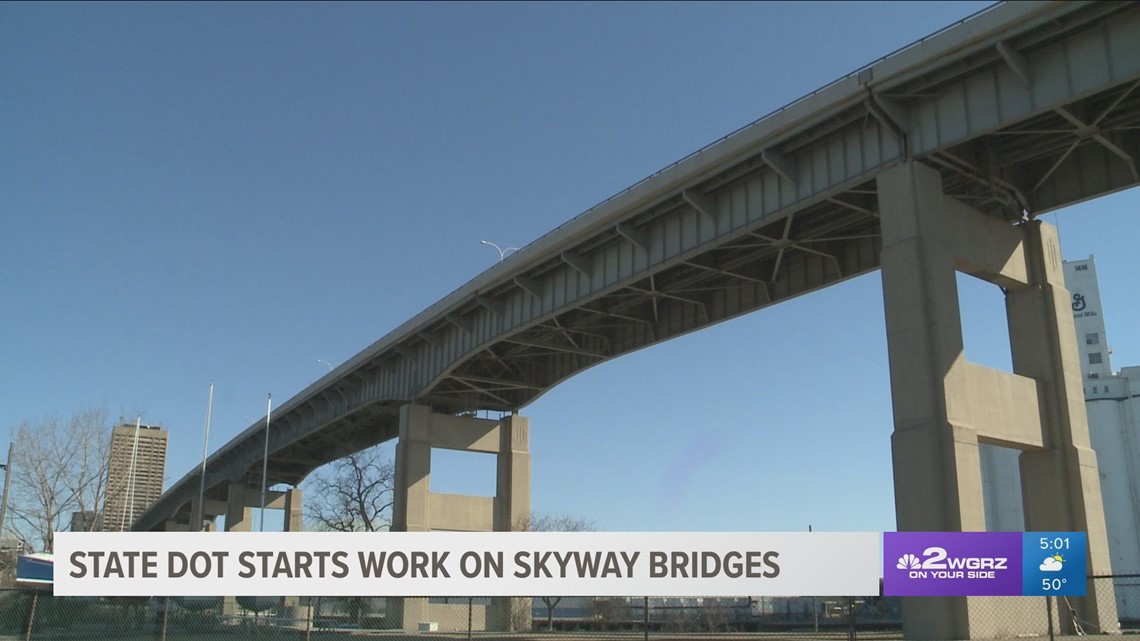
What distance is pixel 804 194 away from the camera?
98.8 ft

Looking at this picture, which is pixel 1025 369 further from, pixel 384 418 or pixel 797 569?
pixel 384 418

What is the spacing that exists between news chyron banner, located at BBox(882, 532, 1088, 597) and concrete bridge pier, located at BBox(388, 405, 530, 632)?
3191 centimetres

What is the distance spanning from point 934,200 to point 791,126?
16.1ft

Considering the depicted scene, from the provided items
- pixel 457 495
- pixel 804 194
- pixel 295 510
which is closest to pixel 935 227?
pixel 804 194

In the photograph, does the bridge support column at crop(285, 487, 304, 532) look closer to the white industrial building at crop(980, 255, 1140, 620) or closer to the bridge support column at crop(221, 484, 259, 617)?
the bridge support column at crop(221, 484, 259, 617)

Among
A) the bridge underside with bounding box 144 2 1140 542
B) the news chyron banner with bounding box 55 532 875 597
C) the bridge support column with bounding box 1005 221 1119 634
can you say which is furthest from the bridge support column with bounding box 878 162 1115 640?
the news chyron banner with bounding box 55 532 875 597

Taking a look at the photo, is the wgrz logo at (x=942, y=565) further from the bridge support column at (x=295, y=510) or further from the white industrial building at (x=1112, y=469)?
the bridge support column at (x=295, y=510)

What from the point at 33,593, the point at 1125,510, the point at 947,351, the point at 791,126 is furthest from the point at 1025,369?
the point at 1125,510

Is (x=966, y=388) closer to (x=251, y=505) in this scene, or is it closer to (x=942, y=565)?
(x=942, y=565)

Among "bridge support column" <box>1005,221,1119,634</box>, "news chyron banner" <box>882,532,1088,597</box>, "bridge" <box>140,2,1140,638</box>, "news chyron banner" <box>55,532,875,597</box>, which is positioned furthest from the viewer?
"bridge support column" <box>1005,221,1119,634</box>

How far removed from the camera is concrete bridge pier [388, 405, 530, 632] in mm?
53094

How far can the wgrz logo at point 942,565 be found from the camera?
2048 cm

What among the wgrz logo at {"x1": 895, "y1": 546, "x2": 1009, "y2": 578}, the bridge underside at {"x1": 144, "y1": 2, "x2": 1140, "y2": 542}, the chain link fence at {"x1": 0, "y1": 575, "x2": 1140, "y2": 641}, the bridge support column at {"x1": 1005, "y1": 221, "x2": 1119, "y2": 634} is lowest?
the chain link fence at {"x1": 0, "y1": 575, "x2": 1140, "y2": 641}

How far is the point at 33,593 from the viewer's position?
68.4 ft
